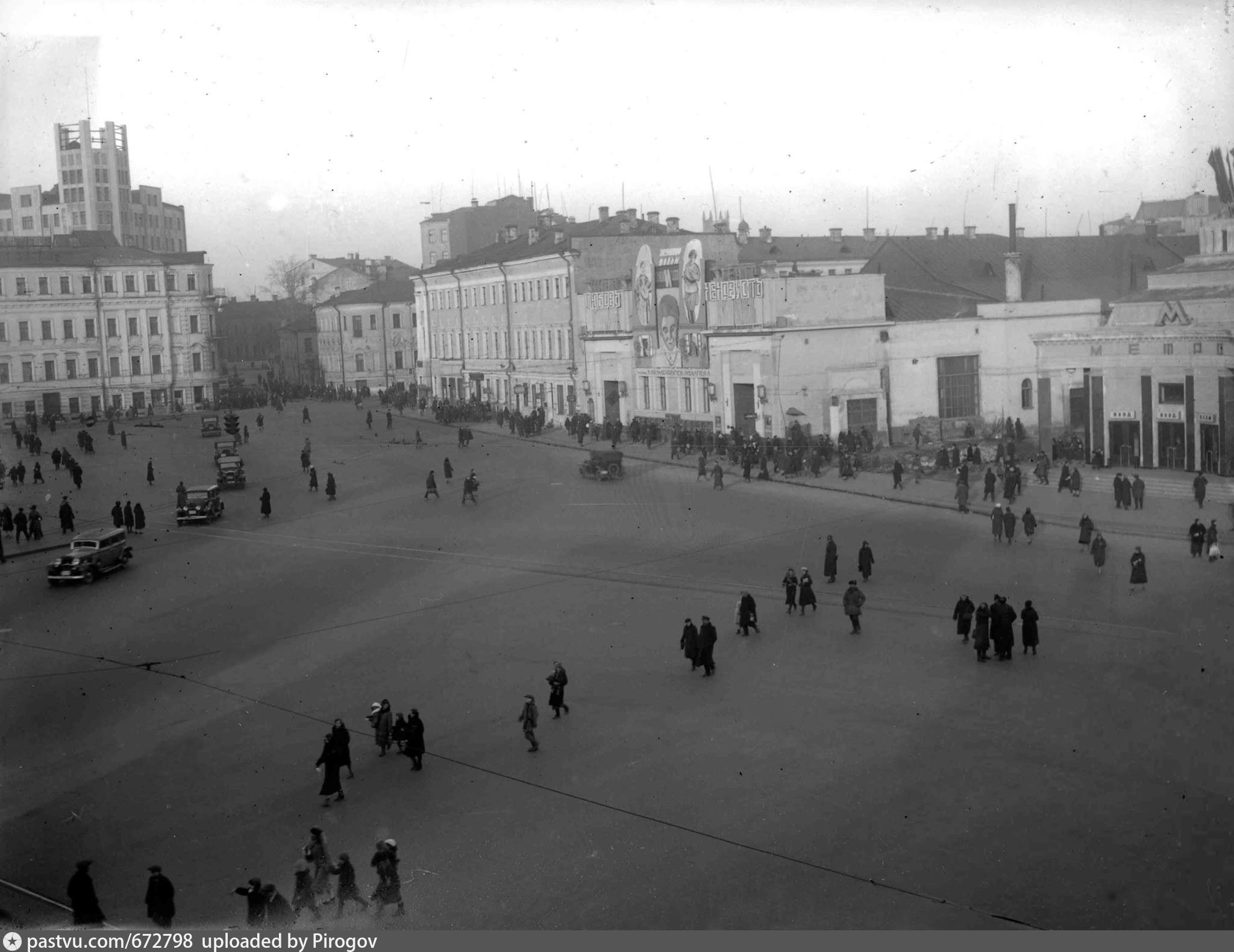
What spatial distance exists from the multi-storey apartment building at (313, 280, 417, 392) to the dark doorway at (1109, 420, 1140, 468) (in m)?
53.9

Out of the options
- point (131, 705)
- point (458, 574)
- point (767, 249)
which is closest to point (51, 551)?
point (458, 574)

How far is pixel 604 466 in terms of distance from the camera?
37.7 metres

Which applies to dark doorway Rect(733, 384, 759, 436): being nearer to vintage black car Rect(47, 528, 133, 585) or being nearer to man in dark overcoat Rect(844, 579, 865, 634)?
vintage black car Rect(47, 528, 133, 585)

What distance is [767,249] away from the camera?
6831 centimetres

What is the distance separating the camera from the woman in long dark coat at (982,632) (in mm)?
17812

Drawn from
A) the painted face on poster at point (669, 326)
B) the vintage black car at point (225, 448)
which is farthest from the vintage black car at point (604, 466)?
the vintage black car at point (225, 448)

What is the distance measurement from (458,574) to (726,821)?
45.9 feet

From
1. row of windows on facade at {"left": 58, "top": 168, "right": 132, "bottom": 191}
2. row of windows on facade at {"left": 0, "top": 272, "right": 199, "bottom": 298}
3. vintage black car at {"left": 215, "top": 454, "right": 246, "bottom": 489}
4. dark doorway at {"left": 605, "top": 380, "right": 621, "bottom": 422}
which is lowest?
vintage black car at {"left": 215, "top": 454, "right": 246, "bottom": 489}

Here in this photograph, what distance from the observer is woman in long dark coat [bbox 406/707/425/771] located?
48.4ft

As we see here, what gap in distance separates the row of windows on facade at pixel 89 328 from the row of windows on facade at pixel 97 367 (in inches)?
42.6

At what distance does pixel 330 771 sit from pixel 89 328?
171 ft

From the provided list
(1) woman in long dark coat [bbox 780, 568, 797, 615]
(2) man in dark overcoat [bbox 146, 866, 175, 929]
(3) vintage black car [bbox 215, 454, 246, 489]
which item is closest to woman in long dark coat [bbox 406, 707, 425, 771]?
(2) man in dark overcoat [bbox 146, 866, 175, 929]

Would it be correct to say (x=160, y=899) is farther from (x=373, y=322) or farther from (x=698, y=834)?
(x=373, y=322)

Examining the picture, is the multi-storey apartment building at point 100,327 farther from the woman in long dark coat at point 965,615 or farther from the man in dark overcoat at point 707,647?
the woman in long dark coat at point 965,615
